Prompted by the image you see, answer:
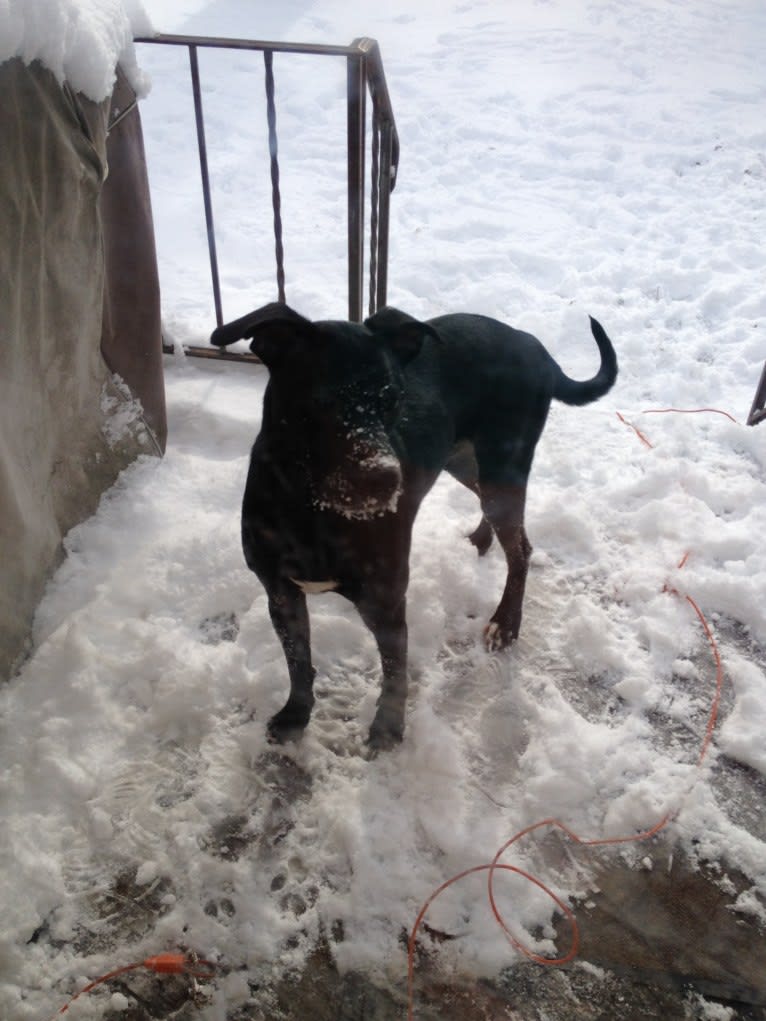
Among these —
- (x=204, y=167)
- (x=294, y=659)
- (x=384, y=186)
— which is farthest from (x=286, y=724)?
(x=204, y=167)

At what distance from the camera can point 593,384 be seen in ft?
8.75

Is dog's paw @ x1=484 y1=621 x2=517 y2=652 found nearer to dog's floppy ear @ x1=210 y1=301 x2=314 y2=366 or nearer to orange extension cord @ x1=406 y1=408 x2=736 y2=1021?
orange extension cord @ x1=406 y1=408 x2=736 y2=1021

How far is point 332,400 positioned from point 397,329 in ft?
0.97

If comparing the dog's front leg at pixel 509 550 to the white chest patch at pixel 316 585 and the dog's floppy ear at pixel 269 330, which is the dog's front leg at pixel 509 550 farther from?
the dog's floppy ear at pixel 269 330

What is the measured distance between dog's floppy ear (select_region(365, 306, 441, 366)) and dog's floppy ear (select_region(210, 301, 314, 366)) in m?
0.21

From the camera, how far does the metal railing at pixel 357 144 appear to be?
10.8ft

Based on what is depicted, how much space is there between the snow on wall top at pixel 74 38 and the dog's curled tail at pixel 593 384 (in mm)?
1846

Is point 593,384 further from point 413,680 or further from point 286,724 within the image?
point 286,724

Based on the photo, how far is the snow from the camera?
200 cm

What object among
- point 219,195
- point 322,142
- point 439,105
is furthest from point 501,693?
point 439,105

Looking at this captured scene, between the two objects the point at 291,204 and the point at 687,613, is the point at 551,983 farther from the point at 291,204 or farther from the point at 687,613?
the point at 291,204

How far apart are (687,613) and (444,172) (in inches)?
219

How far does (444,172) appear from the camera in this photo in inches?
279

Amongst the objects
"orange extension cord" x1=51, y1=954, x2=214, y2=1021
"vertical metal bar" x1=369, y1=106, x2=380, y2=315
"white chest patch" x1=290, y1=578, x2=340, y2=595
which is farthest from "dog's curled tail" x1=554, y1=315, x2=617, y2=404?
"orange extension cord" x1=51, y1=954, x2=214, y2=1021
